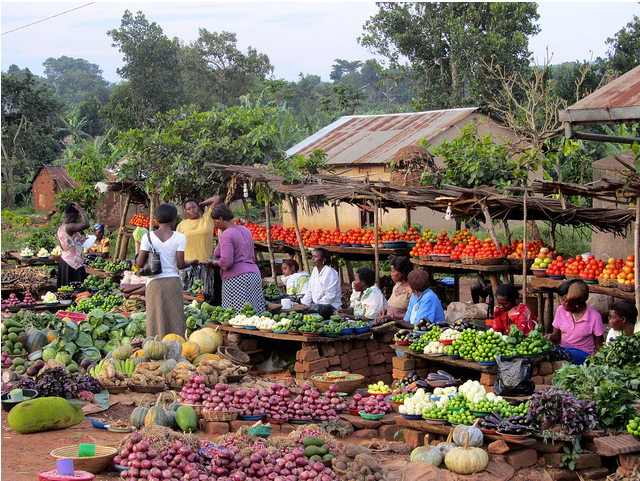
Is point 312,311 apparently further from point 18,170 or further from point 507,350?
point 18,170

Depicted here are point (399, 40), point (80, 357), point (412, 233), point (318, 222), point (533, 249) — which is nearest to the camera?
point (80, 357)

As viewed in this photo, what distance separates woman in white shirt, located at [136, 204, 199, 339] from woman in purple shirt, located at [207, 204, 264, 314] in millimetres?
957

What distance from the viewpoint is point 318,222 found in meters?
23.5

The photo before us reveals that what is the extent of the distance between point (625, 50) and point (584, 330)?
1799cm

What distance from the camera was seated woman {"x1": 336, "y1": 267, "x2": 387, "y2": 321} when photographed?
8312mm

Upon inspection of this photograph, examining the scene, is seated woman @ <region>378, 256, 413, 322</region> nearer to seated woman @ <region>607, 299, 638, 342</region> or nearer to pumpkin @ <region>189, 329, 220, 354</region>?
pumpkin @ <region>189, 329, 220, 354</region>

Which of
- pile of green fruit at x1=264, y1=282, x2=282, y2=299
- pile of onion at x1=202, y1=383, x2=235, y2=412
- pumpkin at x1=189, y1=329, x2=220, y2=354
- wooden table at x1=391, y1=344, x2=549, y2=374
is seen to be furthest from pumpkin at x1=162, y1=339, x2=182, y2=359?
pile of green fruit at x1=264, y1=282, x2=282, y2=299

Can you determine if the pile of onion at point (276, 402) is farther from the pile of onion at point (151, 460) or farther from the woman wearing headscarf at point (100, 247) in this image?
the woman wearing headscarf at point (100, 247)

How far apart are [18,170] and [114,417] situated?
29.7 metres

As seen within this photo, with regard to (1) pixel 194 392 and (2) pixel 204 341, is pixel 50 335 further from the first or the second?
(1) pixel 194 392

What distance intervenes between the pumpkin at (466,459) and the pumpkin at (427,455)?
0.11 metres

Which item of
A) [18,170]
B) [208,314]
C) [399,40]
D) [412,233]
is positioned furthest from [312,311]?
[18,170]

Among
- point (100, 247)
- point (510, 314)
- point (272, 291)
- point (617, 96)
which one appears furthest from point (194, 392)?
point (100, 247)

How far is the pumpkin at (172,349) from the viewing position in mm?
6979
